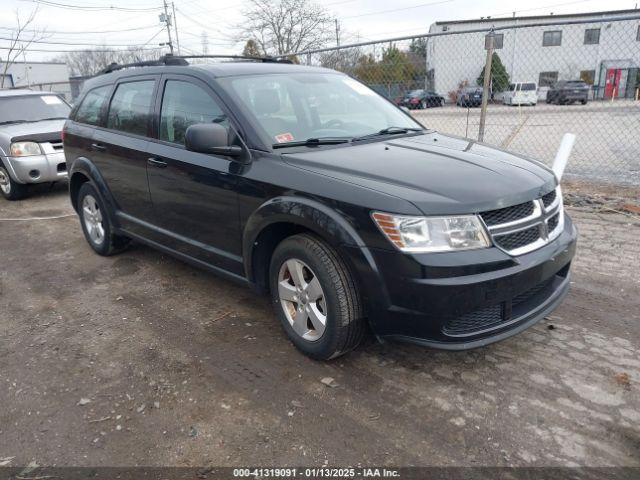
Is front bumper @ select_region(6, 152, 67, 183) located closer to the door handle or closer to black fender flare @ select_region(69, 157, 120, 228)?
black fender flare @ select_region(69, 157, 120, 228)

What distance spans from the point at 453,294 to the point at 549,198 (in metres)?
1.04

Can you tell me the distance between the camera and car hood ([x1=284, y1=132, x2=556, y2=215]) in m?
2.59

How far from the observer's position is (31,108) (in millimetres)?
8875

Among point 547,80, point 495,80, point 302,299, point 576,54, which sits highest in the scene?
point 576,54

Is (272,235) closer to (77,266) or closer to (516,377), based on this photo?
(516,377)

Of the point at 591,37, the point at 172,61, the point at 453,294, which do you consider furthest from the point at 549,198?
the point at 591,37

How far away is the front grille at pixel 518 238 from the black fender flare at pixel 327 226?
0.67m

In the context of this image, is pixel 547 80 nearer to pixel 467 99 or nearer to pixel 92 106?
pixel 467 99

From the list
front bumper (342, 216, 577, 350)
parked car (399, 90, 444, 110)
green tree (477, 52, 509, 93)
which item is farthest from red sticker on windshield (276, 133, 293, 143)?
green tree (477, 52, 509, 93)

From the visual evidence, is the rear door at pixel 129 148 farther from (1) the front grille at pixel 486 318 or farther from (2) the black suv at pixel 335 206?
(1) the front grille at pixel 486 318

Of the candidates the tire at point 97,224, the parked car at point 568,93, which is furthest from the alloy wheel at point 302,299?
the parked car at point 568,93

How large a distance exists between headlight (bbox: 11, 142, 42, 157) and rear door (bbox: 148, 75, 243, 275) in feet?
16.0

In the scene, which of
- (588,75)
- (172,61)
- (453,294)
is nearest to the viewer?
(453,294)

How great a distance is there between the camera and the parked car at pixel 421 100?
7.87 m
